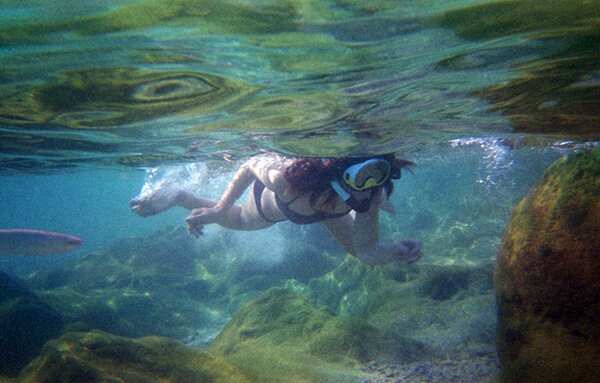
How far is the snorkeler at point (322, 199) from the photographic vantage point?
3932 mm

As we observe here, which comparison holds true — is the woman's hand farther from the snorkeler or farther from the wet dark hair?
the wet dark hair

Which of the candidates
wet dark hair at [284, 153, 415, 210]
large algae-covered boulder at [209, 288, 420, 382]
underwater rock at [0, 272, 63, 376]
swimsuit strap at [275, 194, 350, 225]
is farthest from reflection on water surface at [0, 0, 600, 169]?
underwater rock at [0, 272, 63, 376]

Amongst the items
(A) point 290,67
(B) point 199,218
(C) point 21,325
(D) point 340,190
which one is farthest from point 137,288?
(A) point 290,67

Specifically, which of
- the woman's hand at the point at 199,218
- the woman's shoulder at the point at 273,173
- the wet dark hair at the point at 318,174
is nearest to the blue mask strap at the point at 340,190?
the wet dark hair at the point at 318,174

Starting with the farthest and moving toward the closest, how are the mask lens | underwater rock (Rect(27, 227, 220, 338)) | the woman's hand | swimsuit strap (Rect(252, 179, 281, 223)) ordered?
underwater rock (Rect(27, 227, 220, 338)), swimsuit strap (Rect(252, 179, 281, 223)), the woman's hand, the mask lens

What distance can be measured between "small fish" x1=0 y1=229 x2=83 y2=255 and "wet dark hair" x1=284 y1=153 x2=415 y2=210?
181 inches

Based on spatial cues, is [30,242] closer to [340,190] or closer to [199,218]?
[199,218]

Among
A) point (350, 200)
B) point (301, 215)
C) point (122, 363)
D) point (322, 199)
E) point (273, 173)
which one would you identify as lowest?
point (122, 363)

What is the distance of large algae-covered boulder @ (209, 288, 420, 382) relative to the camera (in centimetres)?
380

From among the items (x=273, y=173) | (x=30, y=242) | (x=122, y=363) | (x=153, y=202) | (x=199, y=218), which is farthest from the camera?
(x=153, y=202)

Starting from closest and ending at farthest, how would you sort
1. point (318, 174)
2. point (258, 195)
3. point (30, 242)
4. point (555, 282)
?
1. point (555, 282)
2. point (318, 174)
3. point (30, 242)
4. point (258, 195)

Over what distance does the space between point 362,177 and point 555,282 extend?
97.1 inches

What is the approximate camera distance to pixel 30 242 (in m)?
5.23

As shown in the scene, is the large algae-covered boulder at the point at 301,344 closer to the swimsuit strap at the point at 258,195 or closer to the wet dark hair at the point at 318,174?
the swimsuit strap at the point at 258,195
